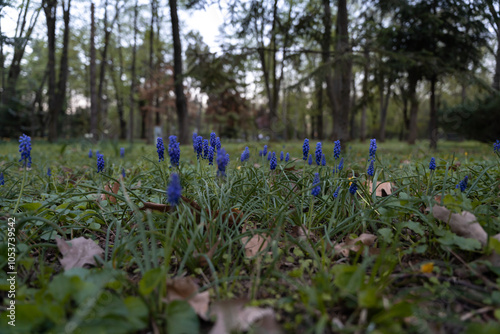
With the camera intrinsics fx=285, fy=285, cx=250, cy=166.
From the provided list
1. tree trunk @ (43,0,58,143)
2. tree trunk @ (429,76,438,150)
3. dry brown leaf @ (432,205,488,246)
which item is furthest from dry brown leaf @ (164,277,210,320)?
tree trunk @ (43,0,58,143)

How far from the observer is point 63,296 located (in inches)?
38.1

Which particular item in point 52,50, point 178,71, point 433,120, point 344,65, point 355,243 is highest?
point 52,50

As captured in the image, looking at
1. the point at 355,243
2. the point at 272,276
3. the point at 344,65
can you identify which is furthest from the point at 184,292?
the point at 344,65

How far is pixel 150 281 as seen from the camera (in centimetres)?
105

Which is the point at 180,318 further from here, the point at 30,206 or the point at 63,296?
the point at 30,206

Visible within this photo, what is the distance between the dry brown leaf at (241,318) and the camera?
93 centimetres

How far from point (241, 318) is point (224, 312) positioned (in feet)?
0.30

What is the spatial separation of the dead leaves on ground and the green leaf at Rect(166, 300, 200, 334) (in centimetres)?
5

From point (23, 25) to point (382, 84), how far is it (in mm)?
14243

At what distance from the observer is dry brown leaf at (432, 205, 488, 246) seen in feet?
4.42

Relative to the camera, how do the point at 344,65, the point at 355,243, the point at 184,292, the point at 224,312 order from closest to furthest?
1. the point at 224,312
2. the point at 184,292
3. the point at 355,243
4. the point at 344,65

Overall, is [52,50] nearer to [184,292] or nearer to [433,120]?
[184,292]

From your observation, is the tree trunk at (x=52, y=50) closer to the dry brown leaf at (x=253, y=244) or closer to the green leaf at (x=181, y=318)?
the dry brown leaf at (x=253, y=244)

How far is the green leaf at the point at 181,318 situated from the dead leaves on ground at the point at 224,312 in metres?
0.05
